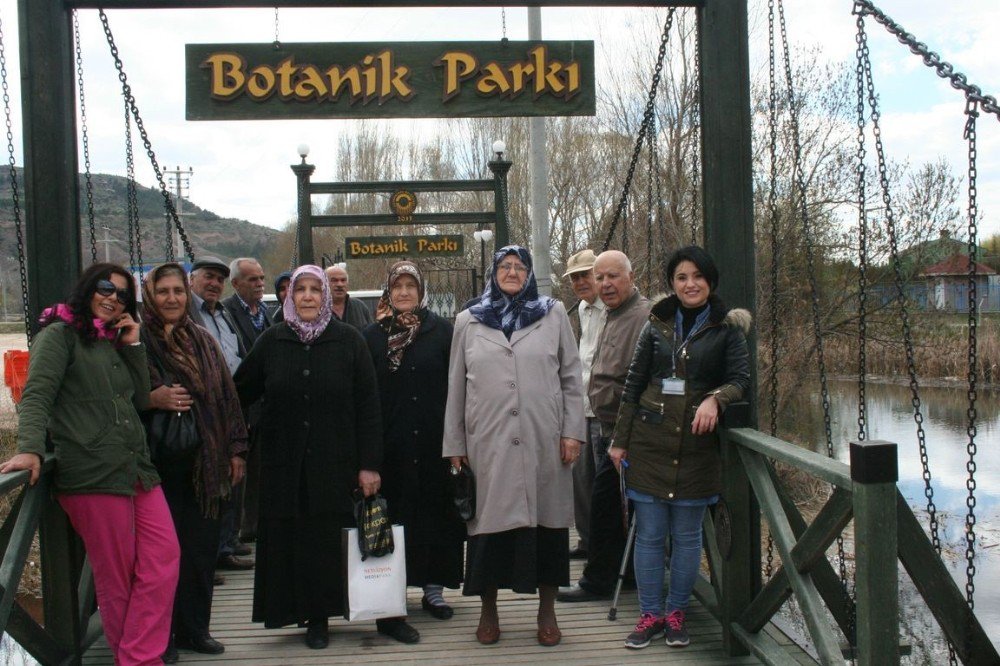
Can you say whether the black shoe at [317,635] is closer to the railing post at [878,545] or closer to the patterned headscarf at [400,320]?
the patterned headscarf at [400,320]

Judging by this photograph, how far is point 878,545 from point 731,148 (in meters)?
2.10

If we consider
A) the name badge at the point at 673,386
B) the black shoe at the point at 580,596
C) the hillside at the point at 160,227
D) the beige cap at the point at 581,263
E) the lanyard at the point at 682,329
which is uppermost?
the hillside at the point at 160,227

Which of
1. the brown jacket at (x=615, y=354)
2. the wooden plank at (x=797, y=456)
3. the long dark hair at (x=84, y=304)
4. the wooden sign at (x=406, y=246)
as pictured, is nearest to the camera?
the wooden plank at (x=797, y=456)

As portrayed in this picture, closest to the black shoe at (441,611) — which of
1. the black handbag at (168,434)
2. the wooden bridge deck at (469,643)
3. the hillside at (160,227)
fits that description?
the wooden bridge deck at (469,643)

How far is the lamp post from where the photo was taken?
1158 centimetres

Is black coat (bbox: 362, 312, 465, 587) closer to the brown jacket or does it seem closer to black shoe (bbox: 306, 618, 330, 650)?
black shoe (bbox: 306, 618, 330, 650)

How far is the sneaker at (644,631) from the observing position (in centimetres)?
389

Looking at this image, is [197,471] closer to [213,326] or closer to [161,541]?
[161,541]

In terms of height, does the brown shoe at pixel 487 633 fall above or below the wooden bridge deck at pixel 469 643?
above

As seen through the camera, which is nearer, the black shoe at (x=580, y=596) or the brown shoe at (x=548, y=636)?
the brown shoe at (x=548, y=636)

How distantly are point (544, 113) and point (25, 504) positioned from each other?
2.69 metres

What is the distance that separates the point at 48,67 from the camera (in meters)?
4.00

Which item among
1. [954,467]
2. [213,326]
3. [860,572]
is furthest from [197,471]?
[954,467]

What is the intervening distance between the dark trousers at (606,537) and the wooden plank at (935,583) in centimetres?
184
